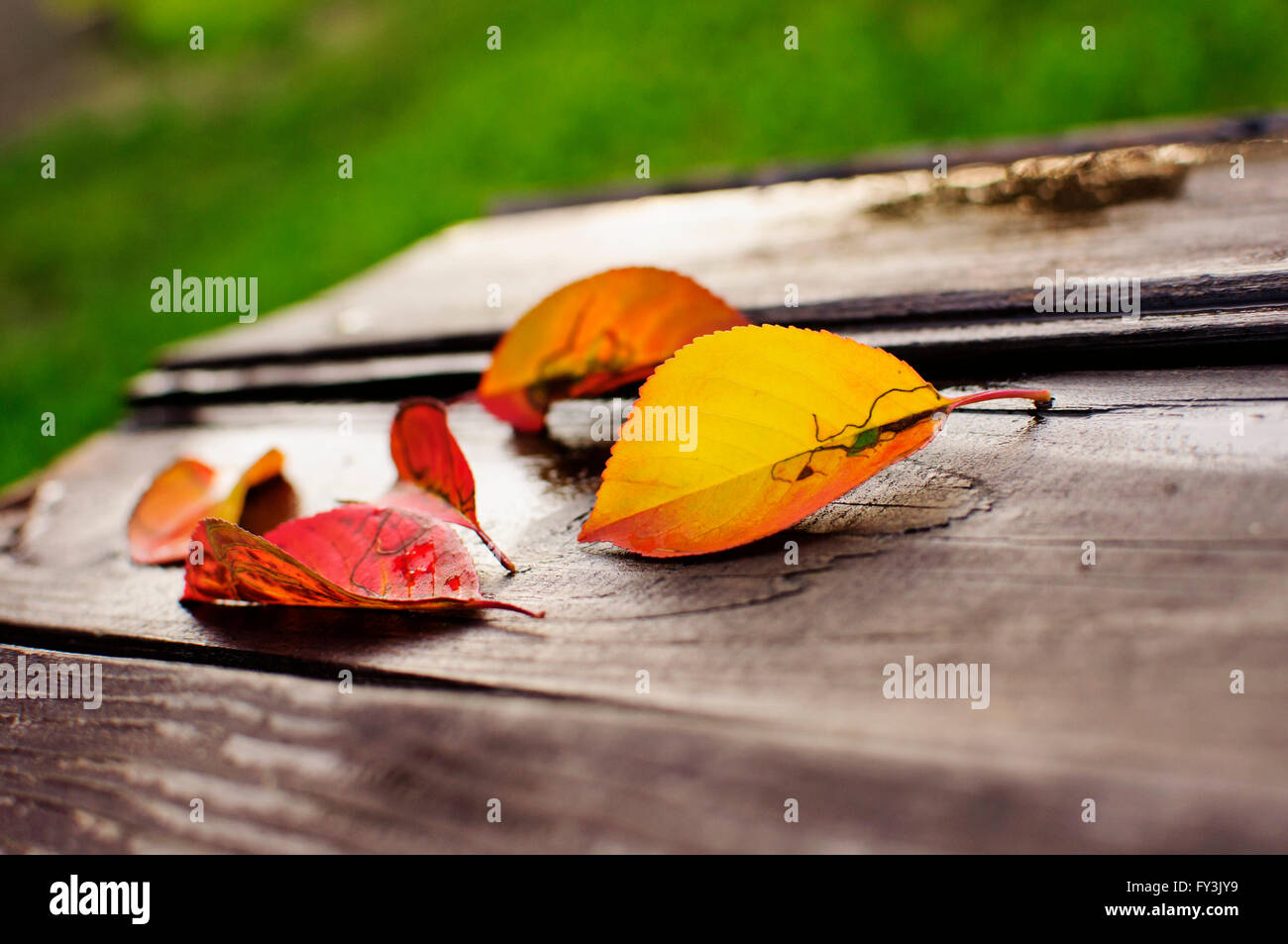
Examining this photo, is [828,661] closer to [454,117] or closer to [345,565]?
[345,565]

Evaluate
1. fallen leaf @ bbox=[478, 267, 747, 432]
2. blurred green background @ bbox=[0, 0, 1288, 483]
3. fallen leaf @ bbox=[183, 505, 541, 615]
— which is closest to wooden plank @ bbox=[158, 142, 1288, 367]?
fallen leaf @ bbox=[478, 267, 747, 432]

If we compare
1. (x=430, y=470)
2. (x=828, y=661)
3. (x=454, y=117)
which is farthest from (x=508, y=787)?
(x=454, y=117)

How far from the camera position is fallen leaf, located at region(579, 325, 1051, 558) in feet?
1.74

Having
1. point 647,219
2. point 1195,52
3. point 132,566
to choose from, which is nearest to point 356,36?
point 1195,52

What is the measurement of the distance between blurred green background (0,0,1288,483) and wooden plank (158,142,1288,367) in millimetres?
644

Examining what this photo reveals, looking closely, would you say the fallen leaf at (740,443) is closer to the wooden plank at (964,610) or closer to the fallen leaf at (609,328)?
the wooden plank at (964,610)

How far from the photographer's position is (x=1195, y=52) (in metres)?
2.89

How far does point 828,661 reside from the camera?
43cm

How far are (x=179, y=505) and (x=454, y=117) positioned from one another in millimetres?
4127

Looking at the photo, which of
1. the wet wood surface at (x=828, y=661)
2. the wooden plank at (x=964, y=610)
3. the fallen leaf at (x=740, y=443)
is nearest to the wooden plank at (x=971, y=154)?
the wet wood surface at (x=828, y=661)

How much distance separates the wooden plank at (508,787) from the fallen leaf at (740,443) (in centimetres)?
14

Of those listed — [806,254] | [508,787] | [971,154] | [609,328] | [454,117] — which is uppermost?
[454,117]

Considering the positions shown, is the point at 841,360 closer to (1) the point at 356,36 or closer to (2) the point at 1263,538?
(2) the point at 1263,538

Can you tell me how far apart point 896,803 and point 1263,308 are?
0.49 meters
